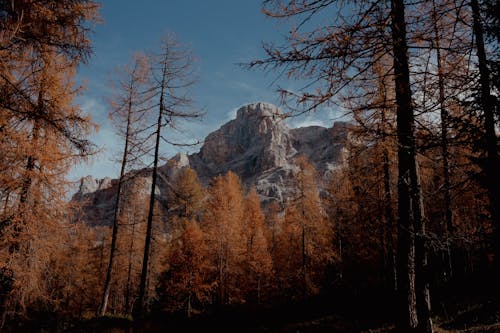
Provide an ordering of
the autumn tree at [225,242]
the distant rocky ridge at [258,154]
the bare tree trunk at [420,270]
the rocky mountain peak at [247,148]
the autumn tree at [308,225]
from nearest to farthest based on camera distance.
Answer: the bare tree trunk at [420,270]
the autumn tree at [308,225]
the autumn tree at [225,242]
the distant rocky ridge at [258,154]
the rocky mountain peak at [247,148]

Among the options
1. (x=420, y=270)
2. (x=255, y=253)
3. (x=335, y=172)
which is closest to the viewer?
(x=420, y=270)

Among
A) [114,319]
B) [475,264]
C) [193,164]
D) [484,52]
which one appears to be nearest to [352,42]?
[484,52]

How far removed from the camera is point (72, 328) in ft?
35.1

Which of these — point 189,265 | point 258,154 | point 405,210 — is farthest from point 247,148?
point 405,210

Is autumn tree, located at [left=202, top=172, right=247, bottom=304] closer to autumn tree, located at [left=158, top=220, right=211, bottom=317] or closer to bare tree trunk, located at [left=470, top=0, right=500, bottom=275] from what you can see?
autumn tree, located at [left=158, top=220, right=211, bottom=317]

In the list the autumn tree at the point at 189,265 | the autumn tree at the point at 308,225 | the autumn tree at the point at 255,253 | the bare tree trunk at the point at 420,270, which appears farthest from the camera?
the autumn tree at the point at 255,253

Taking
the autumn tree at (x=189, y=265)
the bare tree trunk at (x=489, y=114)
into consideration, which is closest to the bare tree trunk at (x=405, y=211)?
the bare tree trunk at (x=489, y=114)

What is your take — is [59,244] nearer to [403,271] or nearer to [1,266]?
[1,266]

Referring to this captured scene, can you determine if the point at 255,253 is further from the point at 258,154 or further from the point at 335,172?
the point at 258,154

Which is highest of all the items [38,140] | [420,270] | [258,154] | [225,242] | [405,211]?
[258,154]

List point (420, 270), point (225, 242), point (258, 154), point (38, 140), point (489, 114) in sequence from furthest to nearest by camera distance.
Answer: point (258, 154) < point (225, 242) < point (38, 140) < point (420, 270) < point (489, 114)

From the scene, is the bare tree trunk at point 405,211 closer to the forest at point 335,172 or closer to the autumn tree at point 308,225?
the forest at point 335,172

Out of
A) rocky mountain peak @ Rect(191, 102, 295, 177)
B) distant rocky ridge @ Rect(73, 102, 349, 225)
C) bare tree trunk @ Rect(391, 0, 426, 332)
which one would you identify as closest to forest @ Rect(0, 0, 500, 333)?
bare tree trunk @ Rect(391, 0, 426, 332)

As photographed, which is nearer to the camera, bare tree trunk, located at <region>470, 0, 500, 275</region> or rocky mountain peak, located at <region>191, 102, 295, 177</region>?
bare tree trunk, located at <region>470, 0, 500, 275</region>
